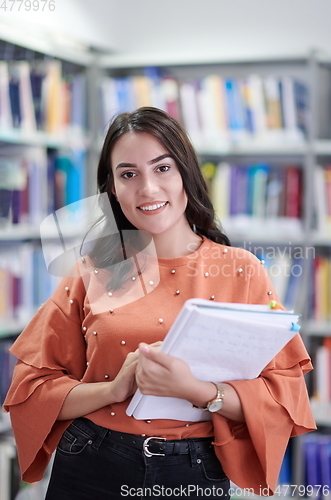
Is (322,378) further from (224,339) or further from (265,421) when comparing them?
(224,339)

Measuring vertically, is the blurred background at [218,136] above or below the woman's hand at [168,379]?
above

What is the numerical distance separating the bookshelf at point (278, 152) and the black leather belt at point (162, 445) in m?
1.33

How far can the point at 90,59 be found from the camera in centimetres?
269

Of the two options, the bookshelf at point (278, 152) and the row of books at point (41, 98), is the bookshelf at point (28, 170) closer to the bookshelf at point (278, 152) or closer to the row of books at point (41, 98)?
the row of books at point (41, 98)

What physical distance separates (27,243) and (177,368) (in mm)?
1650

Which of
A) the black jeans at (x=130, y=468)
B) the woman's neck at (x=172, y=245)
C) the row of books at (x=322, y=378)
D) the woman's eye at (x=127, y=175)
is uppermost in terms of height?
the woman's eye at (x=127, y=175)

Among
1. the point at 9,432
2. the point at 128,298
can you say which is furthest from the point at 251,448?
the point at 9,432

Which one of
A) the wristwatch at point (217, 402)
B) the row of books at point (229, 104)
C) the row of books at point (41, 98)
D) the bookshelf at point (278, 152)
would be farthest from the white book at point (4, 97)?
the wristwatch at point (217, 402)

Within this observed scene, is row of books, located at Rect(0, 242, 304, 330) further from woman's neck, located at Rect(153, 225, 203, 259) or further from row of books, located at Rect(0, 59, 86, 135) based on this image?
woman's neck, located at Rect(153, 225, 203, 259)

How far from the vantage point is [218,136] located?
97.3 inches

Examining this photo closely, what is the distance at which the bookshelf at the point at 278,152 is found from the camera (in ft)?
7.73

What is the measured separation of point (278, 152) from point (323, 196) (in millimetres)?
273

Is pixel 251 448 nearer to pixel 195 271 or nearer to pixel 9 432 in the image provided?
pixel 195 271

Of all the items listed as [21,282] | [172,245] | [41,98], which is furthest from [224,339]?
[41,98]
